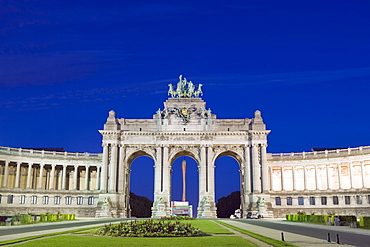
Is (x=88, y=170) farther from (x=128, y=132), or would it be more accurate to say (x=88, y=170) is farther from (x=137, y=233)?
(x=137, y=233)

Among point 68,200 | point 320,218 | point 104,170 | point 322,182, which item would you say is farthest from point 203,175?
point 320,218

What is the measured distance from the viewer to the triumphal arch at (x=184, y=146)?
97688mm

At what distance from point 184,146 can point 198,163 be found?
18.9 feet

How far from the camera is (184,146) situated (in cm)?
10019

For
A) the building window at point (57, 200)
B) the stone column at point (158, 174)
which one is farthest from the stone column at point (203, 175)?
the building window at point (57, 200)

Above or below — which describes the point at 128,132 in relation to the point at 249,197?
above

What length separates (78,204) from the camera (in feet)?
340

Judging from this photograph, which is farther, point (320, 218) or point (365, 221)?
point (320, 218)

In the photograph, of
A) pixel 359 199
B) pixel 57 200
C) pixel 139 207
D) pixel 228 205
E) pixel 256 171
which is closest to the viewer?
pixel 359 199

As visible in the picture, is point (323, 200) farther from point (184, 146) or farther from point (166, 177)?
point (166, 177)

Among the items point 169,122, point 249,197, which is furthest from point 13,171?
point 249,197

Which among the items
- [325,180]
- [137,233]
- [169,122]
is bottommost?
[137,233]

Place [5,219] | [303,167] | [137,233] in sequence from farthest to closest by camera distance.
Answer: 1. [303,167]
2. [5,219]
3. [137,233]

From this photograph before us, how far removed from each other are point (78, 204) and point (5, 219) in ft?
168
